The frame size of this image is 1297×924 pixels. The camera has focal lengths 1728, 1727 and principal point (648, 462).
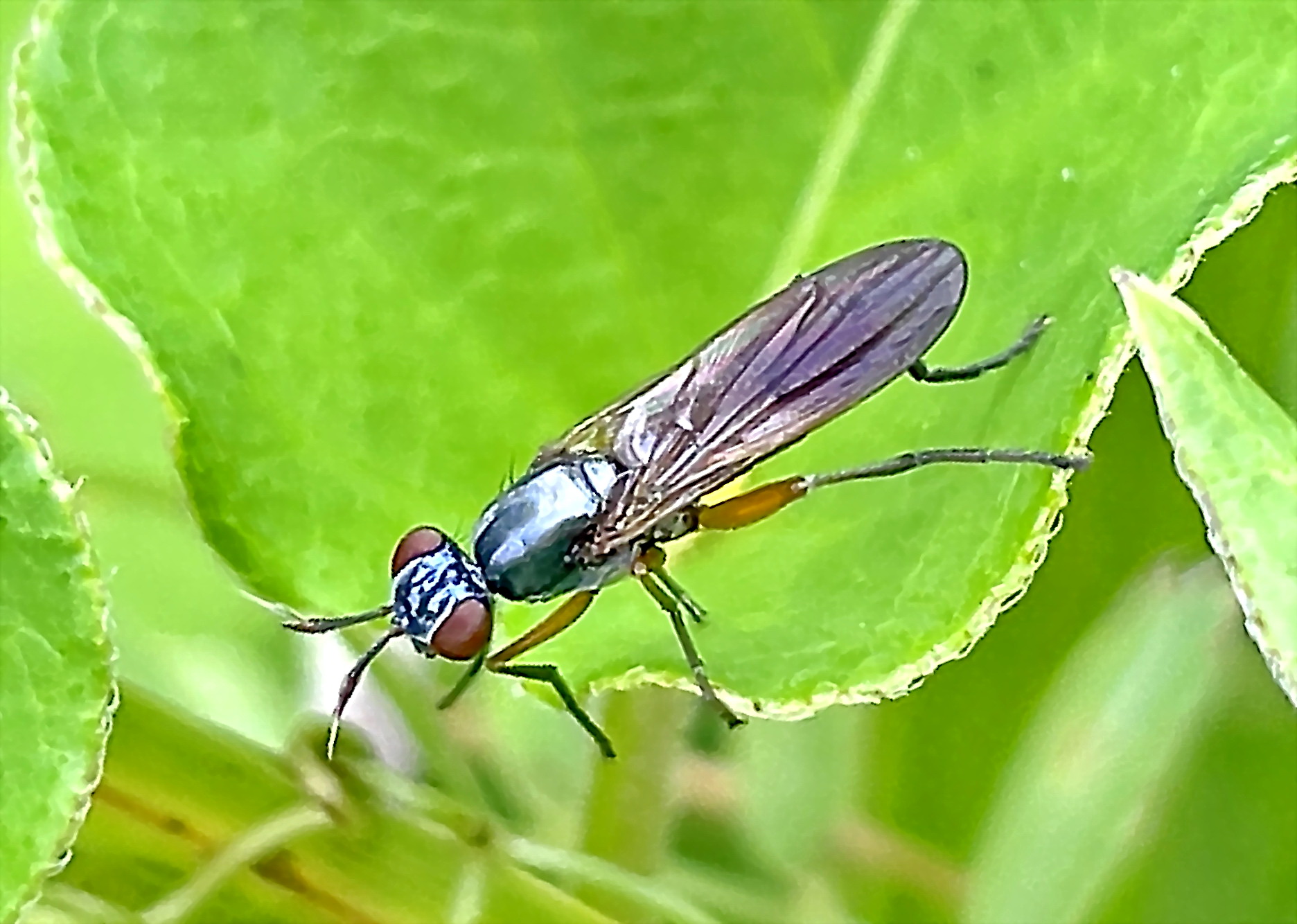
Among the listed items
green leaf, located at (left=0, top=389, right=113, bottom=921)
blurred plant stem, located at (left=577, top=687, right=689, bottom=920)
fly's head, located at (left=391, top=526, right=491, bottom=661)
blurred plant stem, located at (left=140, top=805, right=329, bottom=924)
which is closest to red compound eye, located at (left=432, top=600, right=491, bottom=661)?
fly's head, located at (left=391, top=526, right=491, bottom=661)

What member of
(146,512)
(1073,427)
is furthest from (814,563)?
(146,512)

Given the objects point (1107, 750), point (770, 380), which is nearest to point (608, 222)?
point (770, 380)

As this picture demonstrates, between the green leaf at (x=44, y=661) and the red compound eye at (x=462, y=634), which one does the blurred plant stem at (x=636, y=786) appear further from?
the green leaf at (x=44, y=661)

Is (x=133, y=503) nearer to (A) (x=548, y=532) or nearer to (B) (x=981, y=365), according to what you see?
(A) (x=548, y=532)

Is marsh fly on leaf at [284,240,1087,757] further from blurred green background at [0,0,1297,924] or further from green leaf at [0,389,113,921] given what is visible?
green leaf at [0,389,113,921]

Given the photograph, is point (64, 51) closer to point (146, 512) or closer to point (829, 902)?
point (146, 512)

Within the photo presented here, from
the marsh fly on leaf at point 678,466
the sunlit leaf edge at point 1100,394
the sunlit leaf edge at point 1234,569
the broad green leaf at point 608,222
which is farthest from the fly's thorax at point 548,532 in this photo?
the sunlit leaf edge at point 1234,569
